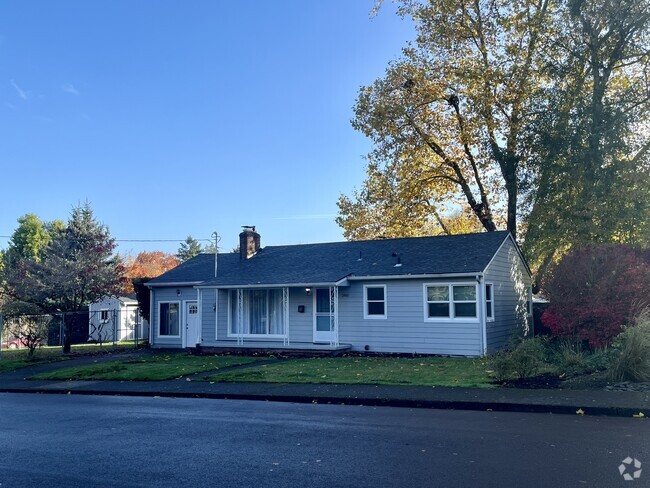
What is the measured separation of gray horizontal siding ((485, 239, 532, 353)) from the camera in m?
20.8

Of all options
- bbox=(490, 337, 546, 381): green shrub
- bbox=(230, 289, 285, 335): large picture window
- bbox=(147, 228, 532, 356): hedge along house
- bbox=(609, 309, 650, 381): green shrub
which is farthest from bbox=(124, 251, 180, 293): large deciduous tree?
bbox=(609, 309, 650, 381): green shrub

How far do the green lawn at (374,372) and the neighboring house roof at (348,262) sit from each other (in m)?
3.37

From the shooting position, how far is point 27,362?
71.3 ft

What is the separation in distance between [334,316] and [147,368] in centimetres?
717

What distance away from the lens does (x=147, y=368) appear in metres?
18.1

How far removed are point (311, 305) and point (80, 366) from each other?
342 inches

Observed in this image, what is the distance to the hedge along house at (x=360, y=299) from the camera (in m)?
20.0

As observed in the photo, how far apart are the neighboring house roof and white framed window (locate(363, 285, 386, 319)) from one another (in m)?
0.62

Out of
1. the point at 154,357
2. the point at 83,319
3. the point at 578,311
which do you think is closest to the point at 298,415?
the point at 578,311

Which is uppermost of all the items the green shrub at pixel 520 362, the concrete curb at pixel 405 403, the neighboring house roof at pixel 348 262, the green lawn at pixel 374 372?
the neighboring house roof at pixel 348 262

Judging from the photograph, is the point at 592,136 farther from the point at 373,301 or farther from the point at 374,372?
the point at 374,372

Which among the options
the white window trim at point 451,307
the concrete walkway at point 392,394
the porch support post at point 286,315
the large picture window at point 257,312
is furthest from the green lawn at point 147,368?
the white window trim at point 451,307

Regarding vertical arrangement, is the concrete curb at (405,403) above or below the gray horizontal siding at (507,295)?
below

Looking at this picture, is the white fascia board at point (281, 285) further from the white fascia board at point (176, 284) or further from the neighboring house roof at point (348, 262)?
the white fascia board at point (176, 284)
